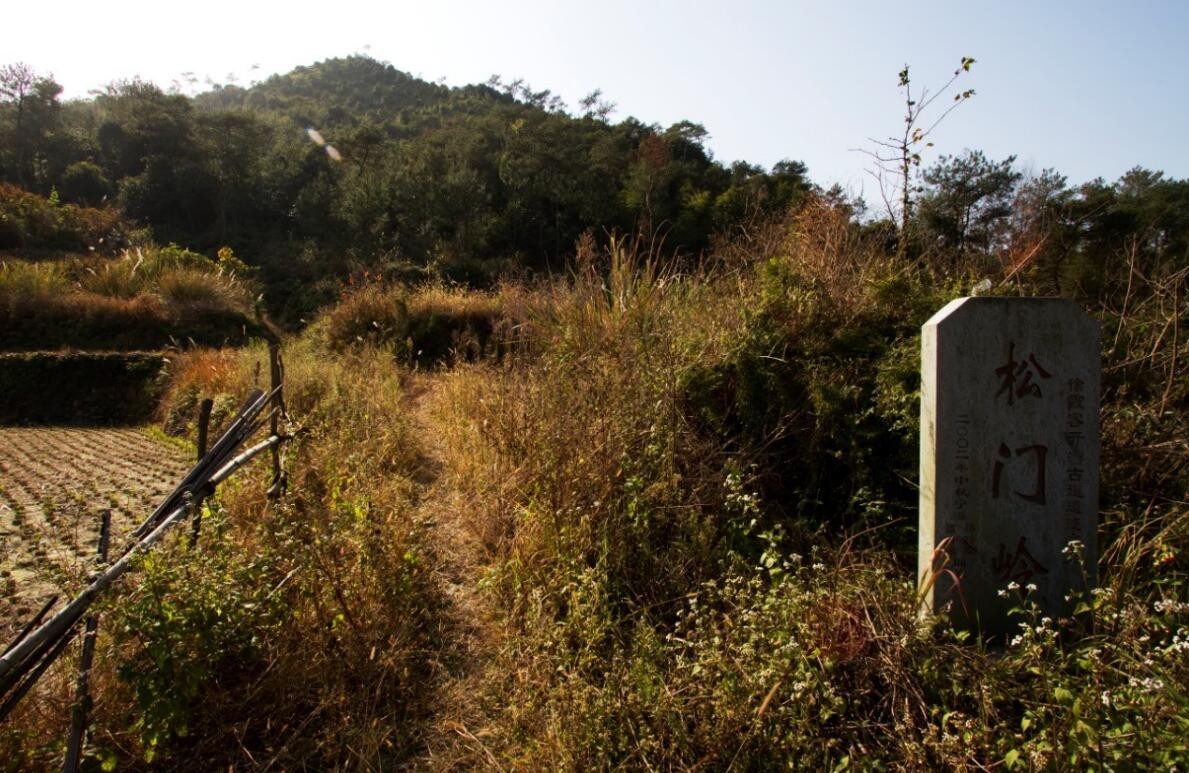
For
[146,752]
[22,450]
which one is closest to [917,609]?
[146,752]

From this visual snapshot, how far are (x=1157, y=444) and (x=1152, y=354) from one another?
536mm

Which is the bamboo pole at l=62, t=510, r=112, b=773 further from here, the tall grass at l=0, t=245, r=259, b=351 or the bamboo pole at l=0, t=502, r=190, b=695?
the tall grass at l=0, t=245, r=259, b=351

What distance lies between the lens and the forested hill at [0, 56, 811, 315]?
2067 cm

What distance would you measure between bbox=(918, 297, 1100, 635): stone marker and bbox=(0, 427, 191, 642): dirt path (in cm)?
286

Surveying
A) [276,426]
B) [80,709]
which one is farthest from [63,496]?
[80,709]

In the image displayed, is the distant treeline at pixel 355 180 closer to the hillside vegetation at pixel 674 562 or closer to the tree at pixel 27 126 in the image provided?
the tree at pixel 27 126

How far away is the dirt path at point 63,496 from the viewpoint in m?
2.70

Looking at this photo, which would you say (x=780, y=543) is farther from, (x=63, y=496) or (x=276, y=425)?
(x=63, y=496)

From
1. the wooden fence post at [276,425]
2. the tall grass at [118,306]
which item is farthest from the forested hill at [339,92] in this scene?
the wooden fence post at [276,425]

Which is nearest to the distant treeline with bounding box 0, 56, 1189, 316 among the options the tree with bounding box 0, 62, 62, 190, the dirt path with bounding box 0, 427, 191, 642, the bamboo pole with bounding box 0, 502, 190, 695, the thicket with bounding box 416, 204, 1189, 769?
the tree with bounding box 0, 62, 62, 190

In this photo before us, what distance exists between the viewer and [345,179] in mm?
26422

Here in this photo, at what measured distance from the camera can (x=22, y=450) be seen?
605cm

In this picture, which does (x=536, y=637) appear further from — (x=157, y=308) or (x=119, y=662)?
(x=157, y=308)

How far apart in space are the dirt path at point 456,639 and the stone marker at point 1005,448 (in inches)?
66.1
